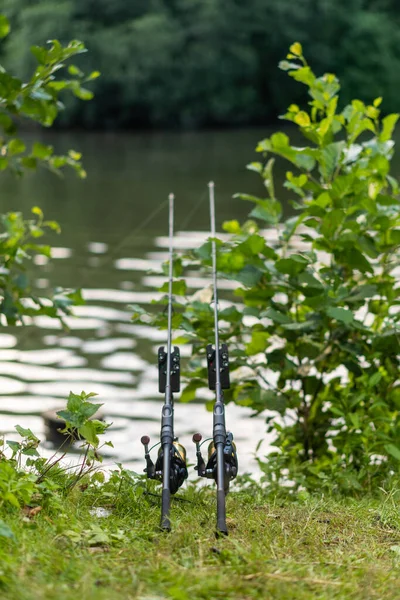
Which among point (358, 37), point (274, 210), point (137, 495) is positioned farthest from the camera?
point (358, 37)

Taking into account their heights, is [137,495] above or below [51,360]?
below

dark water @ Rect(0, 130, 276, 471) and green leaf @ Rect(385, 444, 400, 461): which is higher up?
dark water @ Rect(0, 130, 276, 471)

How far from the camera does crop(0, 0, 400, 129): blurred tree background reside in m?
46.8

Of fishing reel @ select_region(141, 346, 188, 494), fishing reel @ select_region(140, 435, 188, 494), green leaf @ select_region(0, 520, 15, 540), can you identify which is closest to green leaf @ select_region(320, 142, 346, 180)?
fishing reel @ select_region(141, 346, 188, 494)

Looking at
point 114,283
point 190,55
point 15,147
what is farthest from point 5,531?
point 190,55

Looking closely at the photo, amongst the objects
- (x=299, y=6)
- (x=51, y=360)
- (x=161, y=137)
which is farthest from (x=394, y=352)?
(x=299, y=6)

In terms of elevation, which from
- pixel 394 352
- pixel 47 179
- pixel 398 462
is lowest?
pixel 398 462

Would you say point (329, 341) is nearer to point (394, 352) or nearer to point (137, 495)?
point (394, 352)

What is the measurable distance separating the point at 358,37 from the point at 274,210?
51158 mm

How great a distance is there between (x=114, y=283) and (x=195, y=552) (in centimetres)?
1108

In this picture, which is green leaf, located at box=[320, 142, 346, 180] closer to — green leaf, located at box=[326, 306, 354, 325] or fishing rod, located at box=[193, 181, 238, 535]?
green leaf, located at box=[326, 306, 354, 325]

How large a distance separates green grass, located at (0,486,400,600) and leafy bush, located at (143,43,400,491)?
1.08 m

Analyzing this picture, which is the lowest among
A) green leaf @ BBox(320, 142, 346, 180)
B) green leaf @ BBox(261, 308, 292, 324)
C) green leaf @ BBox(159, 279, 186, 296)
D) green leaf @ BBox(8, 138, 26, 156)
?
green leaf @ BBox(261, 308, 292, 324)

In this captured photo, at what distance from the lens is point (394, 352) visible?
488 centimetres
